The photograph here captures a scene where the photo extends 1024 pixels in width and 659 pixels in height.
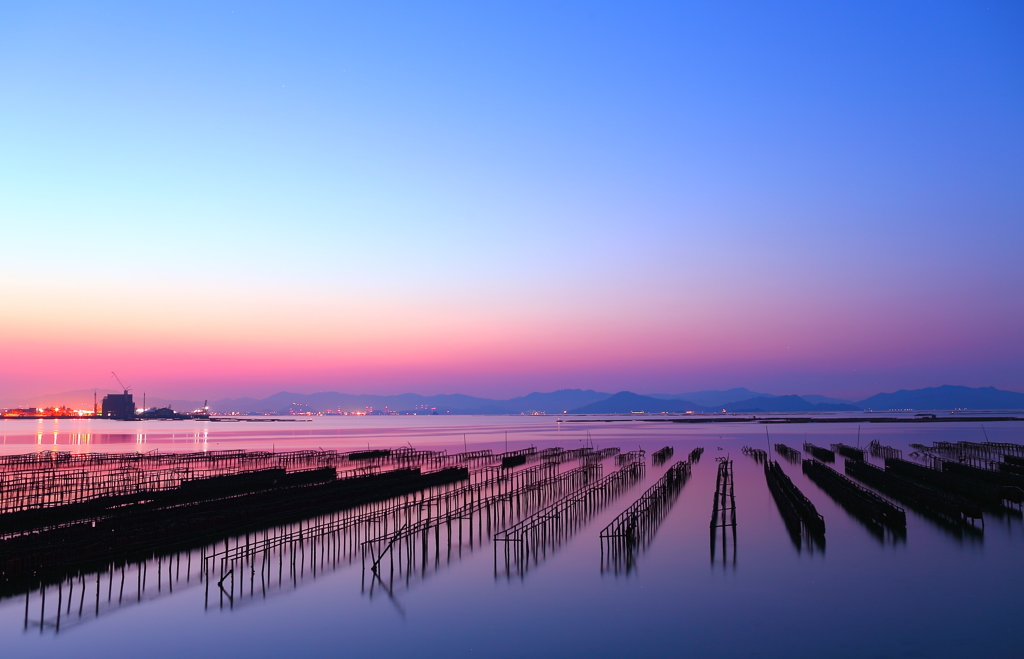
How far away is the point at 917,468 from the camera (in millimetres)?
51125

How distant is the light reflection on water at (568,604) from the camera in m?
17.8

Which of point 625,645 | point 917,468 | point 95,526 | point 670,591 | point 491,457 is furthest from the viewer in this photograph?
point 491,457

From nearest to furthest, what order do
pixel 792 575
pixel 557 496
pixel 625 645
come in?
pixel 625 645 < pixel 792 575 < pixel 557 496

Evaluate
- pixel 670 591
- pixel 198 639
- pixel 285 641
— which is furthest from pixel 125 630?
pixel 670 591

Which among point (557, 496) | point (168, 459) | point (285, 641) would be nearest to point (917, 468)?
point (557, 496)

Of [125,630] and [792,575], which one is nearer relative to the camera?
[125,630]

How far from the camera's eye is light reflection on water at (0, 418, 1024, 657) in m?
17.8

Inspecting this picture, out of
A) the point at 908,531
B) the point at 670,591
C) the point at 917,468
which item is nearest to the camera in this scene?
the point at 670,591

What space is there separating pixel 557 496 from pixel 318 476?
1903 cm

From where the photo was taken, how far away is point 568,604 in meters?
21.0

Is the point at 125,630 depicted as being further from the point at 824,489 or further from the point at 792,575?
the point at 824,489

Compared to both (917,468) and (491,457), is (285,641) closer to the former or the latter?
(917,468)

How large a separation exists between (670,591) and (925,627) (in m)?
6.87

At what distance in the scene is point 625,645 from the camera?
58.5ft
